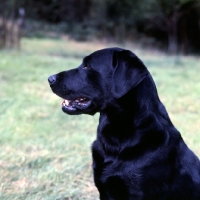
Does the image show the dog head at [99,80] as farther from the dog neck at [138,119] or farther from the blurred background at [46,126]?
the blurred background at [46,126]

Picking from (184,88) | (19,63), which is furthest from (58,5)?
(184,88)

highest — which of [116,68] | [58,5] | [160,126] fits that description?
[116,68]

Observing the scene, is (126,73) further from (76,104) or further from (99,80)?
(76,104)

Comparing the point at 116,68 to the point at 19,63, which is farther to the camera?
the point at 19,63

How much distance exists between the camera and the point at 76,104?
2.75 meters

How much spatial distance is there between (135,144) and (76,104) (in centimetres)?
57

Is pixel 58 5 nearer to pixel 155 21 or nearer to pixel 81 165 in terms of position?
pixel 155 21

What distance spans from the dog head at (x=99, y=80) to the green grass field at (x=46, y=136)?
1.01 metres

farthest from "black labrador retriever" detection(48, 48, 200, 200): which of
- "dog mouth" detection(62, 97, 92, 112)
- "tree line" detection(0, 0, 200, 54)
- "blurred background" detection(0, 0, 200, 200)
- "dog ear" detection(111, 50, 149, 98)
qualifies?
"tree line" detection(0, 0, 200, 54)

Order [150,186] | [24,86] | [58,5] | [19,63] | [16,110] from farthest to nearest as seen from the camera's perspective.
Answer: [58,5] → [19,63] → [24,86] → [16,110] → [150,186]

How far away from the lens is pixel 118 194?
239 centimetres

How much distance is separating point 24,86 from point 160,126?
553 centimetres

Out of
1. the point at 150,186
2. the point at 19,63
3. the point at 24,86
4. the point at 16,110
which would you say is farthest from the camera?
the point at 19,63

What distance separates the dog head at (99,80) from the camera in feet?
7.79
